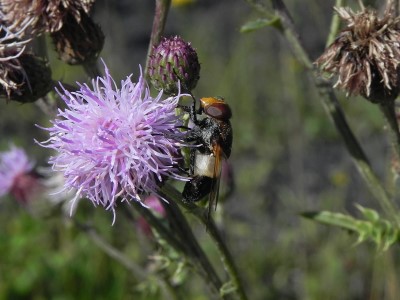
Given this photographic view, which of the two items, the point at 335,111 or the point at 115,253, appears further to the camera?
Answer: the point at 115,253

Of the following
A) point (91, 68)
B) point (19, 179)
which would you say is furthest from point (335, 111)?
point (19, 179)

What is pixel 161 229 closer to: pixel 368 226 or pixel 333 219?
pixel 333 219

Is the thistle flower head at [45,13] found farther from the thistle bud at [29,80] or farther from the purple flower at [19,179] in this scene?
the purple flower at [19,179]

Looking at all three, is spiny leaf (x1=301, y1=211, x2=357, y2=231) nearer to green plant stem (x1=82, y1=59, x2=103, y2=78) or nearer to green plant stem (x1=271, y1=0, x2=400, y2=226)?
green plant stem (x1=271, y1=0, x2=400, y2=226)

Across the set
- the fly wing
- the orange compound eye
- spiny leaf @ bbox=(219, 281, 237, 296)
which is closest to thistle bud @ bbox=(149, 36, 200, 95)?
the orange compound eye

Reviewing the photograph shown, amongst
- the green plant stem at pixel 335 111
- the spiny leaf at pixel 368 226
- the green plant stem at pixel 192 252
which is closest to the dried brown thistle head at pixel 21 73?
the green plant stem at pixel 192 252

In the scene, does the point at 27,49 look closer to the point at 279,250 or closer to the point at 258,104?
the point at 279,250
